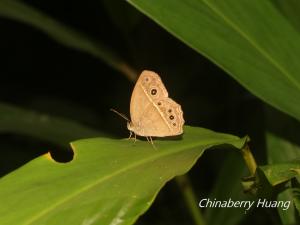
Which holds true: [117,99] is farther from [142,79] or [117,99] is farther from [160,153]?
[160,153]

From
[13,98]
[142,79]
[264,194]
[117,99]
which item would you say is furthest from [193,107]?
[264,194]

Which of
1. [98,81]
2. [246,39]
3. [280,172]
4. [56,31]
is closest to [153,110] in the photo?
[246,39]

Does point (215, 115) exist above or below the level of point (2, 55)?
below

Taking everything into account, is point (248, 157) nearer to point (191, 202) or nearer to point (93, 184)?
point (93, 184)

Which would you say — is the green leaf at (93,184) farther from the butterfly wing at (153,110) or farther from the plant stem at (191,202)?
the plant stem at (191,202)

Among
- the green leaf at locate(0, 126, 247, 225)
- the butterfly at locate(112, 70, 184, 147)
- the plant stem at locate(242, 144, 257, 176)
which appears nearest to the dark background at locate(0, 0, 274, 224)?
the butterfly at locate(112, 70, 184, 147)

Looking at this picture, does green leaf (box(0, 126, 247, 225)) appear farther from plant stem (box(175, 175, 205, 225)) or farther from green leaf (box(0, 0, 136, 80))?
green leaf (box(0, 0, 136, 80))

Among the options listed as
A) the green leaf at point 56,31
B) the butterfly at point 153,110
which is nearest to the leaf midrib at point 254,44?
the butterfly at point 153,110
